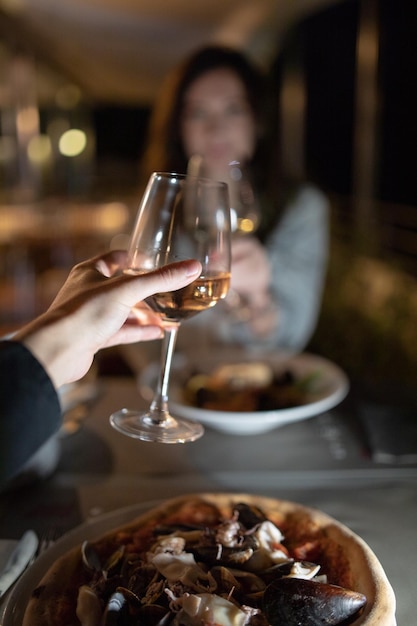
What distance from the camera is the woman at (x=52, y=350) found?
51 centimetres

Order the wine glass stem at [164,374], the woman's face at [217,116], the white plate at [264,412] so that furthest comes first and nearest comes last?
the woman's face at [217,116] < the white plate at [264,412] < the wine glass stem at [164,374]

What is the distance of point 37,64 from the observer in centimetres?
888

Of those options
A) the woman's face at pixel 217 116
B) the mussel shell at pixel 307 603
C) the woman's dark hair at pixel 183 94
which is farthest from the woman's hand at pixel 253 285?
the mussel shell at pixel 307 603

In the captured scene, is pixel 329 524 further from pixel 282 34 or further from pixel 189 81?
pixel 282 34

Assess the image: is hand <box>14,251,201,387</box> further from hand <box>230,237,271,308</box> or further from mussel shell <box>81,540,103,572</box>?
hand <box>230,237,271,308</box>

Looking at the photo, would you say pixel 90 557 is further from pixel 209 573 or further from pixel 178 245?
pixel 178 245

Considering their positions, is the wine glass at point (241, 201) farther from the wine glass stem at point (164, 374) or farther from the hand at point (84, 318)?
the hand at point (84, 318)

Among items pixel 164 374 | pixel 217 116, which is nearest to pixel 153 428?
pixel 164 374

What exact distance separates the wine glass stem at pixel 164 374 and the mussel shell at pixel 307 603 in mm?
280

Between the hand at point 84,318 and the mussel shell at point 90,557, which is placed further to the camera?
the mussel shell at point 90,557

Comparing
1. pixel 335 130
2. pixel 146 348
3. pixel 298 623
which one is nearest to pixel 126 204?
pixel 335 130

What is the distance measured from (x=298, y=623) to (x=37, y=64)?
31.9ft

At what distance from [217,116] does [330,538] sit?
1.41 meters

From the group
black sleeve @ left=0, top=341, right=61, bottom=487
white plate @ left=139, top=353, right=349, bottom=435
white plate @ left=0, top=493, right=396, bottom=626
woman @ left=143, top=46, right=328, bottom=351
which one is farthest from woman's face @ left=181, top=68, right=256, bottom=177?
black sleeve @ left=0, top=341, right=61, bottom=487
